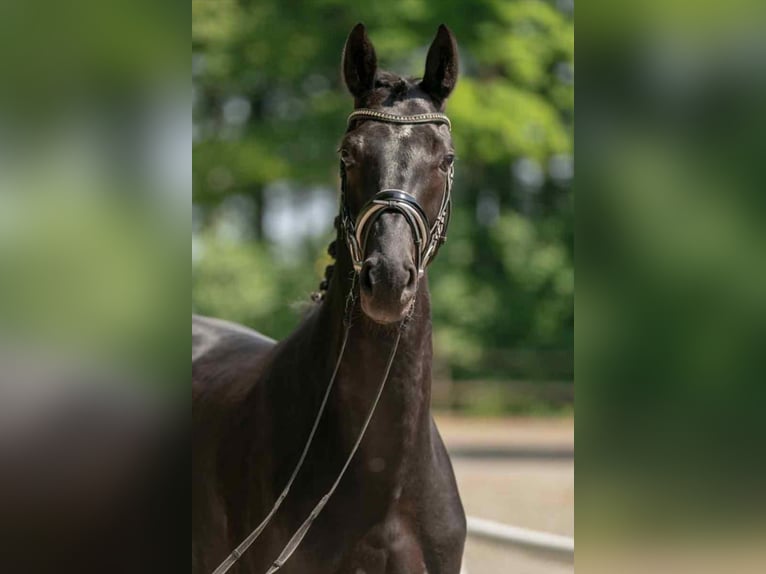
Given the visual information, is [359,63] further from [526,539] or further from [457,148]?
[457,148]

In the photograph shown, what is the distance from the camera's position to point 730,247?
1413mm

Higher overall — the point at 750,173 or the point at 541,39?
the point at 541,39

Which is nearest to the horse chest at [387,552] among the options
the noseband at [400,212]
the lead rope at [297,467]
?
the lead rope at [297,467]

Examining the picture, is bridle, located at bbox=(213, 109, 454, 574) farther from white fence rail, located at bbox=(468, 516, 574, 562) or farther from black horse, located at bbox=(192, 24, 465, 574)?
white fence rail, located at bbox=(468, 516, 574, 562)

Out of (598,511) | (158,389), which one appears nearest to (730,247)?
(598,511)

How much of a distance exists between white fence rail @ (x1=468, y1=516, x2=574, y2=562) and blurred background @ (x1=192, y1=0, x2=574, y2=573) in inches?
301

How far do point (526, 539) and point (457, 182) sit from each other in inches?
516

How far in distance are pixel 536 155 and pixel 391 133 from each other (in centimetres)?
1508

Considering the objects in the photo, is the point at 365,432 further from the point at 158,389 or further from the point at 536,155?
the point at 536,155

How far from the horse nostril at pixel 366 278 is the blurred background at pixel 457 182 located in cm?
1281

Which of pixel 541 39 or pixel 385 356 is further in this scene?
pixel 541 39

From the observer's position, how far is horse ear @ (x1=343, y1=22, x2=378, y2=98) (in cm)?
341

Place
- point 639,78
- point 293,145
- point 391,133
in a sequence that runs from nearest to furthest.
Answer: point 639,78 → point 391,133 → point 293,145

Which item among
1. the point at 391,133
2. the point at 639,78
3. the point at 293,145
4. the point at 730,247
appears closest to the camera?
the point at 730,247
